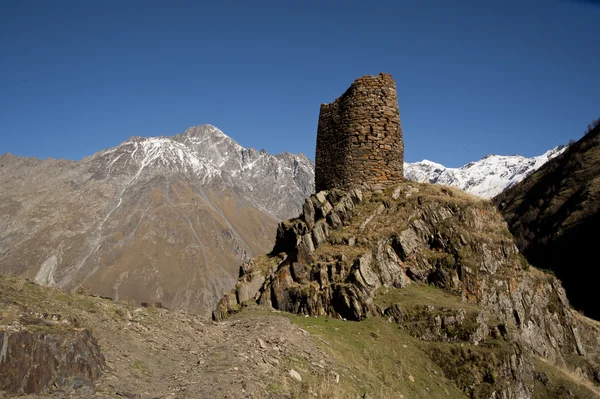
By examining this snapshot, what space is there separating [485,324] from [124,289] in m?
197

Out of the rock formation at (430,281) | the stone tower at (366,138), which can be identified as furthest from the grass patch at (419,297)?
the stone tower at (366,138)

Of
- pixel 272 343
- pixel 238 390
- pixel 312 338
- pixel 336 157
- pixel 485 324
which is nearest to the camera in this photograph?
pixel 238 390

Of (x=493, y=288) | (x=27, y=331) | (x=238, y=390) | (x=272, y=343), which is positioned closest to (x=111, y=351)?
(x=27, y=331)

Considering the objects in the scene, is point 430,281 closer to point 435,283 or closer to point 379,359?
point 435,283

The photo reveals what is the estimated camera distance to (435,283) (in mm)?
18203

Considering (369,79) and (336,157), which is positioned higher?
(369,79)

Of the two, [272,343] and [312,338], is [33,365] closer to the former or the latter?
[272,343]

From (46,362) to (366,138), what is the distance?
1745 centimetres

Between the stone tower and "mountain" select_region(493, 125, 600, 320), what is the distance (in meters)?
41.8

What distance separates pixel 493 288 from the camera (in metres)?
18.5

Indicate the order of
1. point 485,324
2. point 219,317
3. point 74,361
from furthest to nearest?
point 219,317, point 485,324, point 74,361

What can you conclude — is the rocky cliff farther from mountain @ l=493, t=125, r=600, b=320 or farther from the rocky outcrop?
mountain @ l=493, t=125, r=600, b=320

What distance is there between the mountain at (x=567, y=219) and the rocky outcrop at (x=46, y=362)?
2213 inches

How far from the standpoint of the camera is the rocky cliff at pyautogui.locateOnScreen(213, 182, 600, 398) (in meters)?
14.8
